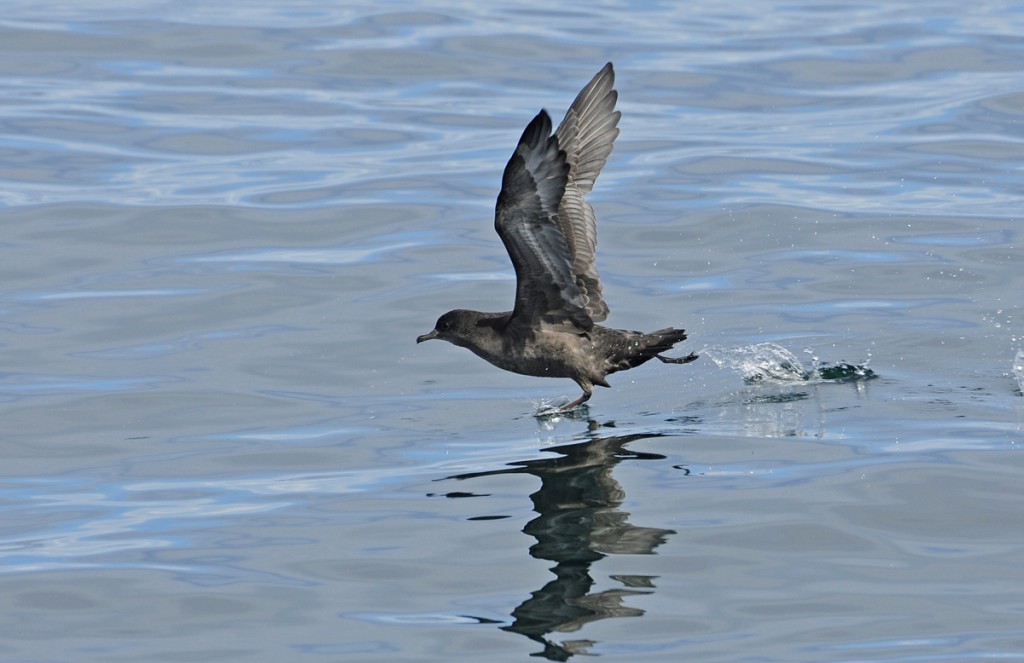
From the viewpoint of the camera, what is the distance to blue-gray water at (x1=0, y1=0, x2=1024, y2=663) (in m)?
6.95

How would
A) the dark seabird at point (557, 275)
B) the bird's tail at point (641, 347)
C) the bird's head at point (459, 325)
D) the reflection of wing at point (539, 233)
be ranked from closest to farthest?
1. the reflection of wing at point (539, 233)
2. the dark seabird at point (557, 275)
3. the bird's tail at point (641, 347)
4. the bird's head at point (459, 325)

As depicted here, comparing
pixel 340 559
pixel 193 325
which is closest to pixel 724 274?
pixel 193 325

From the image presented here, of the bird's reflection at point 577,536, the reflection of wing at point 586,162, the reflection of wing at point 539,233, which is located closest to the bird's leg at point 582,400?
the reflection of wing at point 539,233

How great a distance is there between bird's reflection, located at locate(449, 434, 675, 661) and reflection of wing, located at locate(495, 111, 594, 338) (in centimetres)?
101

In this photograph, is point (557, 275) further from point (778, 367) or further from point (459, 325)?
point (778, 367)

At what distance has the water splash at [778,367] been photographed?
402 inches

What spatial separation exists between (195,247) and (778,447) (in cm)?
671

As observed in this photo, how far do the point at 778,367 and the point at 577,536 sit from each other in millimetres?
3208

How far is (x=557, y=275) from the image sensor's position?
9641mm

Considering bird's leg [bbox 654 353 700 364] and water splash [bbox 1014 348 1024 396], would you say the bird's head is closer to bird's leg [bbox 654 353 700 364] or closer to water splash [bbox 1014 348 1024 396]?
bird's leg [bbox 654 353 700 364]

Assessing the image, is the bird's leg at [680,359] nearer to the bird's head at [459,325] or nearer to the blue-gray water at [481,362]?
the blue-gray water at [481,362]

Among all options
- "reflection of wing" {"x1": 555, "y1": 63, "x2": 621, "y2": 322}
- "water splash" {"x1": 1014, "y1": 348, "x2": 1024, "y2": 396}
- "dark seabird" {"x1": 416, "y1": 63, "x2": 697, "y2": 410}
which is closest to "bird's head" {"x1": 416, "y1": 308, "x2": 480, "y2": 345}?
"dark seabird" {"x1": 416, "y1": 63, "x2": 697, "y2": 410}

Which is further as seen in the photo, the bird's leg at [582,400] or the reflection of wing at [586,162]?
the reflection of wing at [586,162]

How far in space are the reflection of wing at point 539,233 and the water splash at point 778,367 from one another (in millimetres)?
1176
